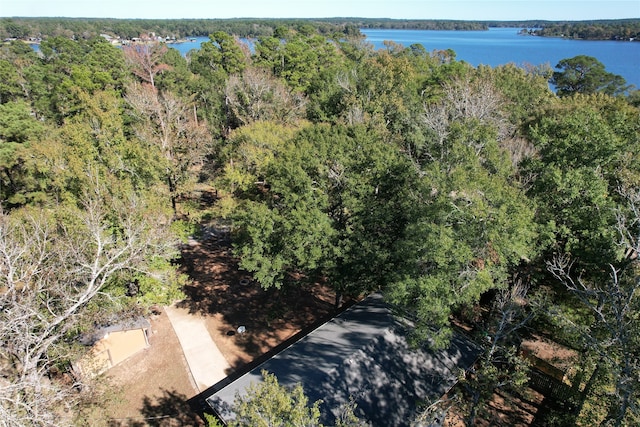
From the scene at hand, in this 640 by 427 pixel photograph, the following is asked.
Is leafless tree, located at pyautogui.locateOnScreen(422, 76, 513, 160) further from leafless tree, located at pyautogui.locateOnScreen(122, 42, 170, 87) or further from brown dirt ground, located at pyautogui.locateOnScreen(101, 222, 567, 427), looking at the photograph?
leafless tree, located at pyautogui.locateOnScreen(122, 42, 170, 87)

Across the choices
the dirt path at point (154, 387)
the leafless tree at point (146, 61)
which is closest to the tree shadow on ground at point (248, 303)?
the dirt path at point (154, 387)

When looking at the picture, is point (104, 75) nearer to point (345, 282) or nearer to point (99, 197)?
point (99, 197)

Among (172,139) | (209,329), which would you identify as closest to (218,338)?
(209,329)

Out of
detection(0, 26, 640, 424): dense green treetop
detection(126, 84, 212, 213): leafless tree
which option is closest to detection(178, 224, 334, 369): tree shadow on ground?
detection(0, 26, 640, 424): dense green treetop

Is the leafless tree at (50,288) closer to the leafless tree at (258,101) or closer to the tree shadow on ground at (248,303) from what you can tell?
the tree shadow on ground at (248,303)

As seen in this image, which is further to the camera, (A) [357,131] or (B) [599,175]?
(A) [357,131]

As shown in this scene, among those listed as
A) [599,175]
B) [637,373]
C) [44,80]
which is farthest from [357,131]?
[44,80]
